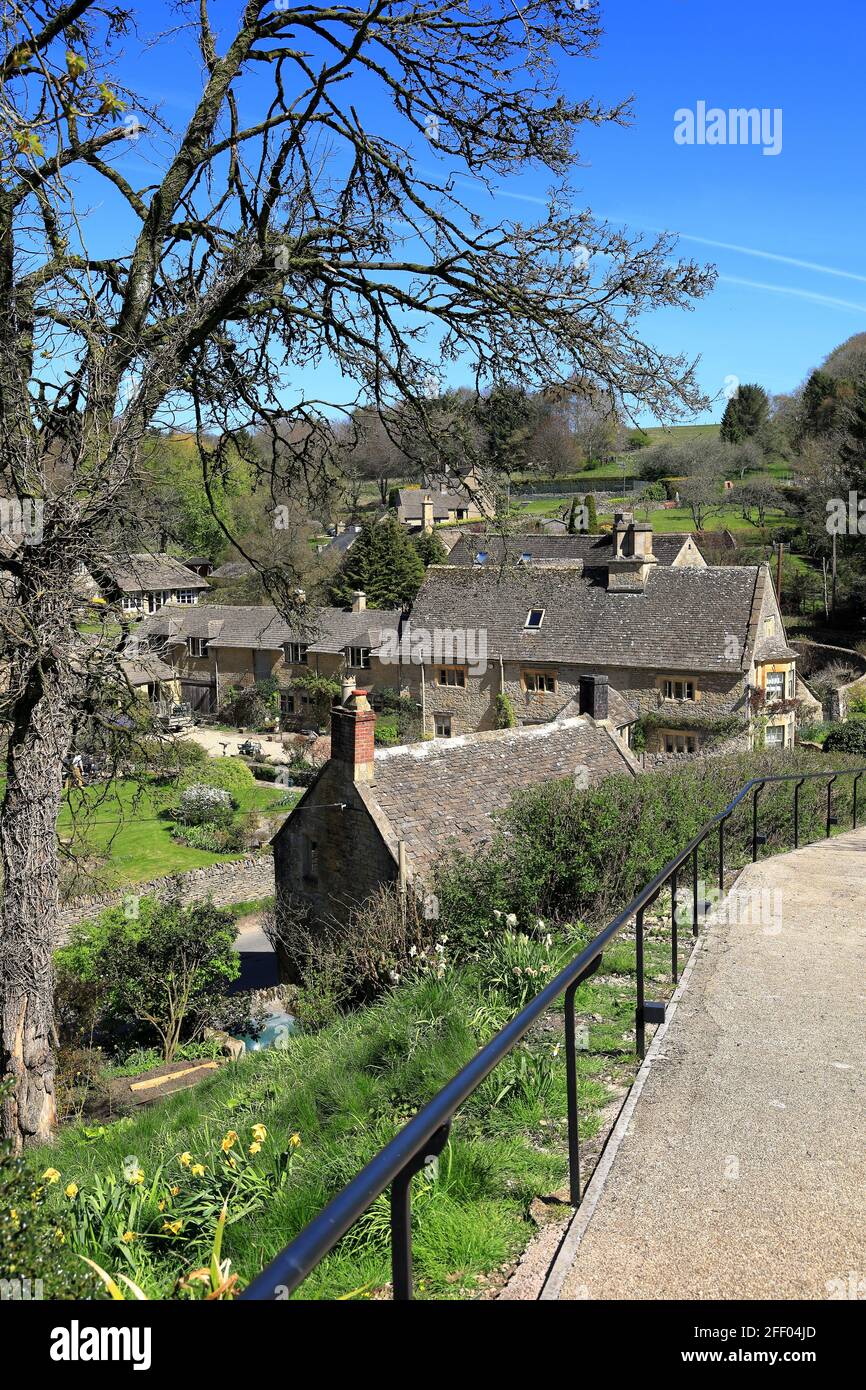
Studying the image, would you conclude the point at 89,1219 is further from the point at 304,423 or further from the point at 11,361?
the point at 304,423

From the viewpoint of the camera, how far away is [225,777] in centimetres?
3812

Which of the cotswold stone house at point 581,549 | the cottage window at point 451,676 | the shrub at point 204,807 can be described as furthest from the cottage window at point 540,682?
the shrub at point 204,807

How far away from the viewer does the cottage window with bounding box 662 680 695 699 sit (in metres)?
35.9

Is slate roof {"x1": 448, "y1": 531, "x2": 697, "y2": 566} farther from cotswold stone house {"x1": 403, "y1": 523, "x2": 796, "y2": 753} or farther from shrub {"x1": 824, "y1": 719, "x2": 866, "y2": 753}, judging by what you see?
shrub {"x1": 824, "y1": 719, "x2": 866, "y2": 753}

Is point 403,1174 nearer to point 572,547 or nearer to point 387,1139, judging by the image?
point 387,1139

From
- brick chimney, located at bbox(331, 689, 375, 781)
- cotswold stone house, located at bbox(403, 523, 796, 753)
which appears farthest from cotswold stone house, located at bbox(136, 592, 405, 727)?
brick chimney, located at bbox(331, 689, 375, 781)

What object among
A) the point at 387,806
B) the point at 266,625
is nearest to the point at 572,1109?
the point at 387,806

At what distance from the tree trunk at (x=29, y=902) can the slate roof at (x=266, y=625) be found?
119ft

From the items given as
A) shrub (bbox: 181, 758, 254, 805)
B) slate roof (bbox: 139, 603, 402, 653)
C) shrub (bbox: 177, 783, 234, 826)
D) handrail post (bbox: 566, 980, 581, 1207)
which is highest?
slate roof (bbox: 139, 603, 402, 653)

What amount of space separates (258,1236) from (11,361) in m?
6.18

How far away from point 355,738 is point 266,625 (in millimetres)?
31266

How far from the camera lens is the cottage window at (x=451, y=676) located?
138ft

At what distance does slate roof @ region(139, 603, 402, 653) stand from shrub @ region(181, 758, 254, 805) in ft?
24.8
